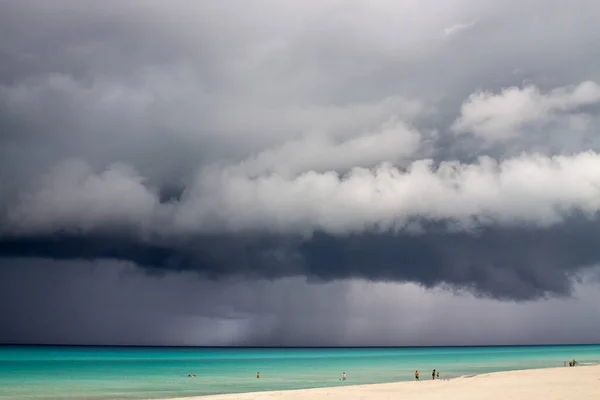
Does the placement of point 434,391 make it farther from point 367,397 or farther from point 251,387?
point 251,387

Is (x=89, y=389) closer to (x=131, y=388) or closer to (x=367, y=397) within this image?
(x=131, y=388)

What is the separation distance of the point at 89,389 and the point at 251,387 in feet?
71.8

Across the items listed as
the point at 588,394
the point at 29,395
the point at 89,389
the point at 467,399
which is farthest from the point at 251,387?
the point at 588,394

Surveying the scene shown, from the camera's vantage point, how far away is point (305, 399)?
50.7m

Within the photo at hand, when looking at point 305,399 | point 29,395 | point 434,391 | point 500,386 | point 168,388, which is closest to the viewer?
point 305,399

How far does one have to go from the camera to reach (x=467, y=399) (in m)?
47.9

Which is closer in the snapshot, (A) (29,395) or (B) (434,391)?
(B) (434,391)

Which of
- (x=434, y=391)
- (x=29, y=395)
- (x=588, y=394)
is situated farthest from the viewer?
(x=29, y=395)

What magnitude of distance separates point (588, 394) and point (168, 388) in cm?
5271

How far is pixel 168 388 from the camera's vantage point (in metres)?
79.4

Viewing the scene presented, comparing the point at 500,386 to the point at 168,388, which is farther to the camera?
the point at 168,388

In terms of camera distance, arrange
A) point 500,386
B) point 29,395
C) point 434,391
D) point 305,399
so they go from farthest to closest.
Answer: point 29,395 → point 500,386 → point 434,391 → point 305,399

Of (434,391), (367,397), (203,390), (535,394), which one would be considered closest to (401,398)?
(367,397)

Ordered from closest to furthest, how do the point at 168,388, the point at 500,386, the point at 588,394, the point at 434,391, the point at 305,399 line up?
1. the point at 588,394
2. the point at 305,399
3. the point at 434,391
4. the point at 500,386
5. the point at 168,388
